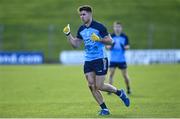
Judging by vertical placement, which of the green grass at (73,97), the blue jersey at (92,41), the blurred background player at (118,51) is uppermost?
the blue jersey at (92,41)

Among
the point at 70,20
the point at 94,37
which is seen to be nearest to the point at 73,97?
the point at 94,37

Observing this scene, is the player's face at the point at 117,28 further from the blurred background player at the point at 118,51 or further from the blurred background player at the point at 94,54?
the blurred background player at the point at 94,54

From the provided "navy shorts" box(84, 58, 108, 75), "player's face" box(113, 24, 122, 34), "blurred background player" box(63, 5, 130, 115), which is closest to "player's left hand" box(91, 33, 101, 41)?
"blurred background player" box(63, 5, 130, 115)

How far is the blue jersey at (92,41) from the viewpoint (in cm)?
1337

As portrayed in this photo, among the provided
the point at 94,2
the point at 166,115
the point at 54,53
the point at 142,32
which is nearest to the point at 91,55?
the point at 166,115

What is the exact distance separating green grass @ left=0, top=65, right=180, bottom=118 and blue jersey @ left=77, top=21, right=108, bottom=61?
1.41m

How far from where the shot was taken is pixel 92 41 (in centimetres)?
1342

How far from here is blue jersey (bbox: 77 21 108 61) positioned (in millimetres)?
13367

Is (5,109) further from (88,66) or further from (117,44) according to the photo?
(117,44)

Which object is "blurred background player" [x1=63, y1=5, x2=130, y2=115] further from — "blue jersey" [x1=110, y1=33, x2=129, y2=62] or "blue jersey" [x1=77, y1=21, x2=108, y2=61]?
"blue jersey" [x1=110, y1=33, x2=129, y2=62]

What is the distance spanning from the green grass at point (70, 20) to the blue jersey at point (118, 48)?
81.0 feet

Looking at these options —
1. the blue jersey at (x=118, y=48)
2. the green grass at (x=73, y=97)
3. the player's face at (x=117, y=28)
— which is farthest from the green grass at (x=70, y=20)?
the player's face at (x=117, y=28)

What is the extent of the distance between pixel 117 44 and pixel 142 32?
30205 millimetres

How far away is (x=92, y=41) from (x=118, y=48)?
745 cm
